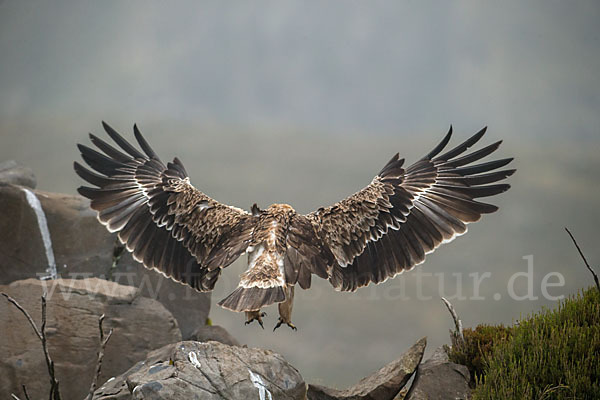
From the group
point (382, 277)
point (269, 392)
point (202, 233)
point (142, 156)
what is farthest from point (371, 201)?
point (142, 156)

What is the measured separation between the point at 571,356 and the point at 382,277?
5.88 ft

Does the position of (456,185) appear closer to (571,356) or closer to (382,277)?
(382,277)

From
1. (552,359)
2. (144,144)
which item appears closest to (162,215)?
(144,144)

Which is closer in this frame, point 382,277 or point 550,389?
point 550,389

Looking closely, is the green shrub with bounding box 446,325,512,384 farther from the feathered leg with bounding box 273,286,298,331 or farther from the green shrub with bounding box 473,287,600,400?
the feathered leg with bounding box 273,286,298,331

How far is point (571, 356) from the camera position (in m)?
4.77

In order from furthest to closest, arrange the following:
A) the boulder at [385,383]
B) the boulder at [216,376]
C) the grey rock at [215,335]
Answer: the grey rock at [215,335] < the boulder at [385,383] < the boulder at [216,376]

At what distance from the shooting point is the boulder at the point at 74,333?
6.39 meters

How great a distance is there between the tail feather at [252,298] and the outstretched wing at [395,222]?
1.06 metres

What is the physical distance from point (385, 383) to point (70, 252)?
5031 mm

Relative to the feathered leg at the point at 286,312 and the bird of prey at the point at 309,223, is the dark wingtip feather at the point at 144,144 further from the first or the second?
the feathered leg at the point at 286,312

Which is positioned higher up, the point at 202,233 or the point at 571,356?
the point at 202,233

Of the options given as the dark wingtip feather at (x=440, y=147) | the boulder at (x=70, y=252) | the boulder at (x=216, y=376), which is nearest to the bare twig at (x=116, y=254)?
the boulder at (x=70, y=252)

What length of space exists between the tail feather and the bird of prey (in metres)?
0.38
